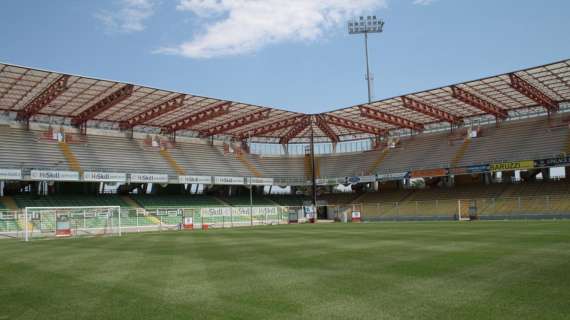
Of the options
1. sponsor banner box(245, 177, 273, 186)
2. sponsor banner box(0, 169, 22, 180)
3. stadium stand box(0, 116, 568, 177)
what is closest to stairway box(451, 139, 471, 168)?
stadium stand box(0, 116, 568, 177)

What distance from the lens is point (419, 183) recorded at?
70.8 metres

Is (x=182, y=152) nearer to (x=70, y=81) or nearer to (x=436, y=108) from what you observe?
(x=70, y=81)

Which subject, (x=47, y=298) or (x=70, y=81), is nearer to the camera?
(x=47, y=298)

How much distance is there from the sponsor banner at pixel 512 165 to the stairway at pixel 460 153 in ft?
16.3

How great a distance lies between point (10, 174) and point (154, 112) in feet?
47.6

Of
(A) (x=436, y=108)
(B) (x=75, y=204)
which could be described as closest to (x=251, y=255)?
(B) (x=75, y=204)

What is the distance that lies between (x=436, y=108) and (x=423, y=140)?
10.5m

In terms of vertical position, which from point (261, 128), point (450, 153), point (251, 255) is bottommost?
point (251, 255)

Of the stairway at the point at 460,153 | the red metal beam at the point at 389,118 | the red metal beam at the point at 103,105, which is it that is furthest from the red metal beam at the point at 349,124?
the red metal beam at the point at 103,105

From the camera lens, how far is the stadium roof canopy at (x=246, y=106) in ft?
143

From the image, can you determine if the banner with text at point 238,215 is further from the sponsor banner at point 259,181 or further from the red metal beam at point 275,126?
the red metal beam at point 275,126

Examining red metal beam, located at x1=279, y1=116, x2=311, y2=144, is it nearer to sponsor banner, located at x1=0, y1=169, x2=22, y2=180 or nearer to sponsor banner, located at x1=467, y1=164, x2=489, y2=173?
sponsor banner, located at x1=467, y1=164, x2=489, y2=173

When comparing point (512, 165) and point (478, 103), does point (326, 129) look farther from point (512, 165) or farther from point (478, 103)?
point (512, 165)

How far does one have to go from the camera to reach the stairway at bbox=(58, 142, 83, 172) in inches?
1991
